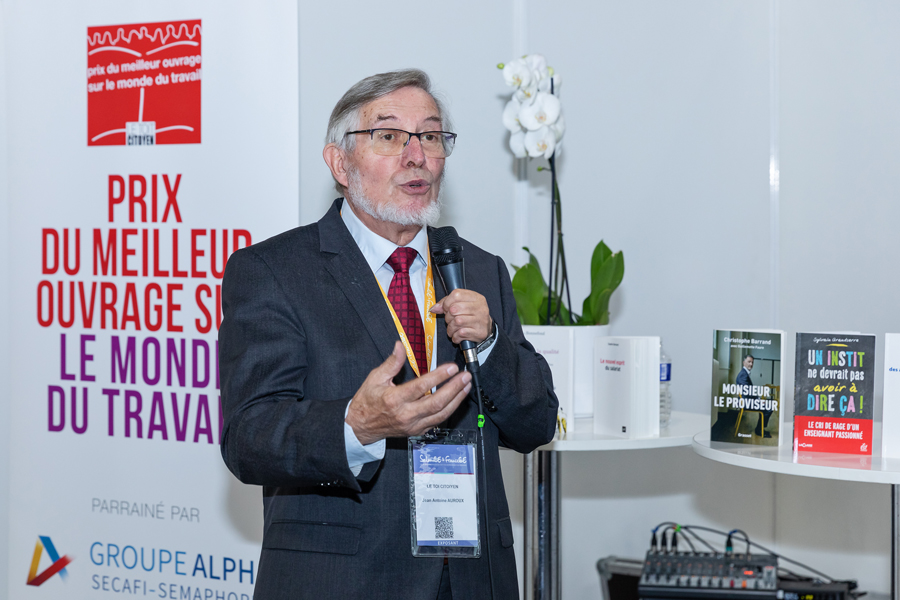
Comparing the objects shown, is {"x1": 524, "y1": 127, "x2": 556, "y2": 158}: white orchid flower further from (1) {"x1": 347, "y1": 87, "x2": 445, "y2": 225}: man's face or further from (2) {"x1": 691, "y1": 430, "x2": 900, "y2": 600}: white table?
(2) {"x1": 691, "y1": 430, "x2": 900, "y2": 600}: white table

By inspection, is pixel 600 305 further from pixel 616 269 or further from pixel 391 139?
pixel 391 139

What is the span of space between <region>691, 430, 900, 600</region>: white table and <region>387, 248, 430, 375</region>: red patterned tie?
0.78 m

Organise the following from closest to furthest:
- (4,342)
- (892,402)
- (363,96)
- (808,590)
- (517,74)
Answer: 1. (363,96)
2. (892,402)
3. (808,590)
4. (517,74)
5. (4,342)

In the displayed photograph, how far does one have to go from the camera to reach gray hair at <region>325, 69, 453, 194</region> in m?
1.77

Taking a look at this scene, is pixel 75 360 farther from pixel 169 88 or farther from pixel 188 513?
pixel 169 88

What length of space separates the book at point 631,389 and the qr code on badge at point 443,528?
0.95 meters

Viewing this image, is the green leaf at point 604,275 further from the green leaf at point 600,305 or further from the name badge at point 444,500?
the name badge at point 444,500

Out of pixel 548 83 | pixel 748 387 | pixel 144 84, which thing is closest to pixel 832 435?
pixel 748 387

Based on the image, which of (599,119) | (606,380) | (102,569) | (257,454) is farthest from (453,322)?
(102,569)

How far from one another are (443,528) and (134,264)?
1.98 meters

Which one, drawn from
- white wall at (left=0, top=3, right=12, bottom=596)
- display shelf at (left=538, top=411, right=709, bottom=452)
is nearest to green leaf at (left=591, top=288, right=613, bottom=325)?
display shelf at (left=538, top=411, right=709, bottom=452)

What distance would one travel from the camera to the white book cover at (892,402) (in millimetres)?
1927

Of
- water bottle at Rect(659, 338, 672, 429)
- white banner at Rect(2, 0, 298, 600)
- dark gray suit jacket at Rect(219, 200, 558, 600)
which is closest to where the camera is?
dark gray suit jacket at Rect(219, 200, 558, 600)

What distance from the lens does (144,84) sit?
302 cm
